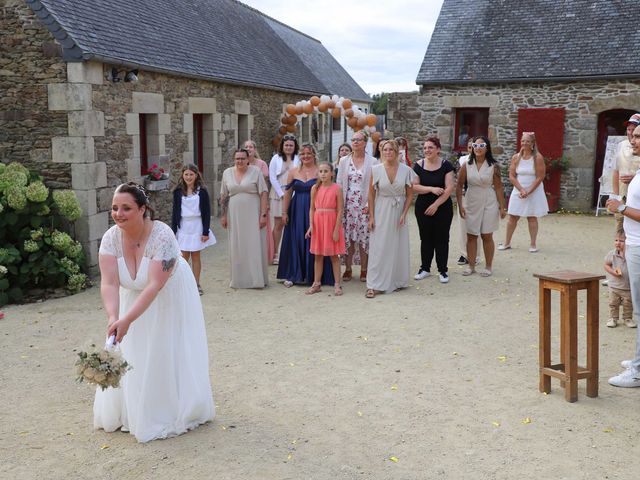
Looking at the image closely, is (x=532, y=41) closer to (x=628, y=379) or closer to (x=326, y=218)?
(x=326, y=218)

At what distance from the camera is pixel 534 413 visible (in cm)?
449

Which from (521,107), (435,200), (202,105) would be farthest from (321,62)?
(435,200)

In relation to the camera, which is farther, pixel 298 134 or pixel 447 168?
pixel 298 134

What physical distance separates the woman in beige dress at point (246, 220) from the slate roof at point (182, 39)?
2318mm

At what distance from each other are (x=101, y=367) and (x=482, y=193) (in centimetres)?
594

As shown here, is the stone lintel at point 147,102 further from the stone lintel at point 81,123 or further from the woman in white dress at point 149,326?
the woman in white dress at point 149,326

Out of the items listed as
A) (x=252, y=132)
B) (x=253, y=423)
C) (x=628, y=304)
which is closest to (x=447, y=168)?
(x=628, y=304)

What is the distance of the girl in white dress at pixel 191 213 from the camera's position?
7.67 m

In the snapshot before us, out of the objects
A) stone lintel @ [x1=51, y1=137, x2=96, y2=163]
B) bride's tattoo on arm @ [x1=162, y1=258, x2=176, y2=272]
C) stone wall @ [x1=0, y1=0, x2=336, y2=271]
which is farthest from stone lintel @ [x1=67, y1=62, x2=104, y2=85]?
bride's tattoo on arm @ [x1=162, y1=258, x2=176, y2=272]

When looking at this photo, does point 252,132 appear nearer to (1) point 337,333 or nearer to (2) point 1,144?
(2) point 1,144

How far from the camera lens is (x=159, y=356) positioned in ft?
13.3

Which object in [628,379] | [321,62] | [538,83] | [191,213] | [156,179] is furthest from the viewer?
[321,62]

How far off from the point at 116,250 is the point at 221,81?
9.40 m

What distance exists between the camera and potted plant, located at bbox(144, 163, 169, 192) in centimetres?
1044
